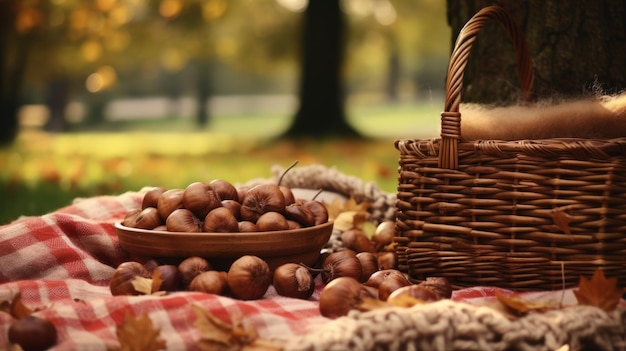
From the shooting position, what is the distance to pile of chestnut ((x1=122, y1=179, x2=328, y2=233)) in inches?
78.0

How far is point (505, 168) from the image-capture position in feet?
6.19

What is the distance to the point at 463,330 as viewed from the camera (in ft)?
4.99

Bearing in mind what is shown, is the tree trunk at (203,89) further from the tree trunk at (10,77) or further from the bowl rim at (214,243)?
the bowl rim at (214,243)

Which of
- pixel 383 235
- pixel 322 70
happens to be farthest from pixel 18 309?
pixel 322 70

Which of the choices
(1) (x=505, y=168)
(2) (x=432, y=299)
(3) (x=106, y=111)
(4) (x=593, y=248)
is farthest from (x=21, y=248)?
(3) (x=106, y=111)

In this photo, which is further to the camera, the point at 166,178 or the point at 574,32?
the point at 166,178

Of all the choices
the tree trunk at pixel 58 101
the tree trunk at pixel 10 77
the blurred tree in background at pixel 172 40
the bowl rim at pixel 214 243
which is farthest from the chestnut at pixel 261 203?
the tree trunk at pixel 58 101

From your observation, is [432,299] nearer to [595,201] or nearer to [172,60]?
[595,201]

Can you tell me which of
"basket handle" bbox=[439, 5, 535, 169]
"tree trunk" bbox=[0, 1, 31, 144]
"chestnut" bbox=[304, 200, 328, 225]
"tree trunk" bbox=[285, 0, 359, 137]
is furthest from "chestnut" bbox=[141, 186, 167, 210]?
"tree trunk" bbox=[0, 1, 31, 144]

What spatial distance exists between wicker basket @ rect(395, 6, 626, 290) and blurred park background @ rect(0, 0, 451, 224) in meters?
0.48

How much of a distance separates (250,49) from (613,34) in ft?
37.4

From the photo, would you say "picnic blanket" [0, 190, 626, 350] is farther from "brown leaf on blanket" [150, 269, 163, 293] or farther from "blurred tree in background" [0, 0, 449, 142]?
"blurred tree in background" [0, 0, 449, 142]

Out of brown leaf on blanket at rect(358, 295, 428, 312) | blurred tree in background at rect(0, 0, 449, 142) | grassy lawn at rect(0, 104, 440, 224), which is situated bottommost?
grassy lawn at rect(0, 104, 440, 224)

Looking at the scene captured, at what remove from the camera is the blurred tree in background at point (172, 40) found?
8477 millimetres
